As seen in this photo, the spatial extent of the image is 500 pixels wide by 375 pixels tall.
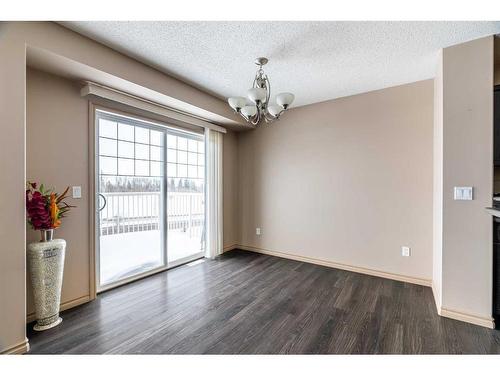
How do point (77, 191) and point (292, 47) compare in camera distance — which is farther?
point (77, 191)

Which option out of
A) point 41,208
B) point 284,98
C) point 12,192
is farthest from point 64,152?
point 284,98

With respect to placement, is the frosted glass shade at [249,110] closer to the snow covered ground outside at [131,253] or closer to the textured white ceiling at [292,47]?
the textured white ceiling at [292,47]

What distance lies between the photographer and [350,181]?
10.7 ft

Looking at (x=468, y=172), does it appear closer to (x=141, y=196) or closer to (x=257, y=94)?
(x=257, y=94)

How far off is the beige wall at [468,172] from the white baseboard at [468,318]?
24mm

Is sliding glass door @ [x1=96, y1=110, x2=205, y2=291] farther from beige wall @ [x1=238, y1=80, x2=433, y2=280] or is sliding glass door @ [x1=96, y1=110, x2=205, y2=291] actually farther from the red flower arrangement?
beige wall @ [x1=238, y1=80, x2=433, y2=280]

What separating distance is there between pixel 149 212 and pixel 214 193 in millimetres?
1119

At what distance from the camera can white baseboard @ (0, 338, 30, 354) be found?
155 cm

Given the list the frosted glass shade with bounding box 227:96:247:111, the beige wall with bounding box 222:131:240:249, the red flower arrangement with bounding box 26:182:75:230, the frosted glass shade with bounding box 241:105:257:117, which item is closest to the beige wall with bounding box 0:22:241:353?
the red flower arrangement with bounding box 26:182:75:230

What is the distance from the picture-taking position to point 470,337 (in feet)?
5.80

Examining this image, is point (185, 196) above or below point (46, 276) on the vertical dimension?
above

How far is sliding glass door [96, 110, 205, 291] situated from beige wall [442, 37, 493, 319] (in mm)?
3253

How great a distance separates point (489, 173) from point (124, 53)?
3515mm

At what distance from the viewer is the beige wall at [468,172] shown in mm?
1910
